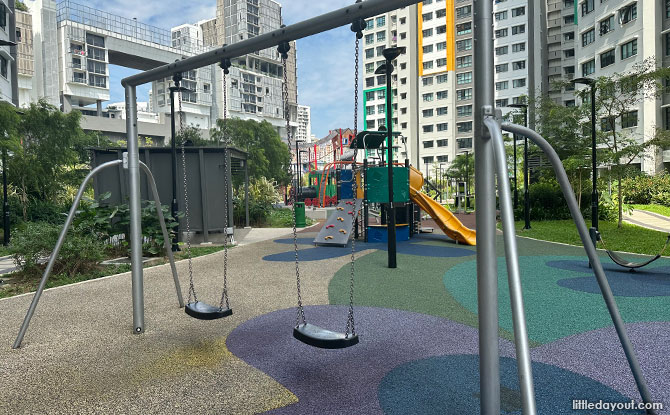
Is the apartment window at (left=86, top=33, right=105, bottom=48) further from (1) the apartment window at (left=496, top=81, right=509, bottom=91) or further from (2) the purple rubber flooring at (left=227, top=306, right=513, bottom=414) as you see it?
(2) the purple rubber flooring at (left=227, top=306, right=513, bottom=414)

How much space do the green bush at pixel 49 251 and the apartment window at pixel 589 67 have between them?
39366 millimetres

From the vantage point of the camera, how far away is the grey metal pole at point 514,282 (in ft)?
6.44

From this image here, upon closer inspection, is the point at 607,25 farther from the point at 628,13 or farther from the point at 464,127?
the point at 464,127

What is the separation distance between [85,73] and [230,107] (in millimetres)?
27562

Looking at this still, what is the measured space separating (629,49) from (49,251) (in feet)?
120

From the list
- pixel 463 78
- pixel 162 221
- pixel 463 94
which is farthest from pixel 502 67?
pixel 162 221

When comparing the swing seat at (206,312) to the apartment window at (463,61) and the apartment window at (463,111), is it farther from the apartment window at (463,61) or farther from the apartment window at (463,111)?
the apartment window at (463,61)

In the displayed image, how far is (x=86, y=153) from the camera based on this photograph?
41062mm

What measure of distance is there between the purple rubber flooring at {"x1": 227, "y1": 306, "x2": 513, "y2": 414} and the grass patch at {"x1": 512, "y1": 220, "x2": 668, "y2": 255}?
839 centimetres

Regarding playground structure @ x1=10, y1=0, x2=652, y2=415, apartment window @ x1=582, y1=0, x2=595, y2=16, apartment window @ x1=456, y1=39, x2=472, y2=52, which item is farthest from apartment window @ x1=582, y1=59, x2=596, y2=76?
playground structure @ x1=10, y1=0, x2=652, y2=415

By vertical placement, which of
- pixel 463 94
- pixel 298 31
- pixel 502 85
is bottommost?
pixel 298 31

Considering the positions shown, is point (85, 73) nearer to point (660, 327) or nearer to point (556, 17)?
point (556, 17)

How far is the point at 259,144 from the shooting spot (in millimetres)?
38719

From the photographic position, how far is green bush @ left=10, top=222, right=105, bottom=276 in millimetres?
8289
